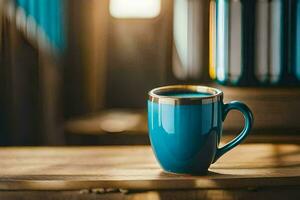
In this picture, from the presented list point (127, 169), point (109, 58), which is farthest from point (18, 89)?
point (127, 169)

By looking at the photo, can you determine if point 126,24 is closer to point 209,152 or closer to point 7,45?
point 7,45

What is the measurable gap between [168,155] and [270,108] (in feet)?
3.04

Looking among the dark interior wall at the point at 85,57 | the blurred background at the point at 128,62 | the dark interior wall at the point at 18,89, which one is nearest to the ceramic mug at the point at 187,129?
the blurred background at the point at 128,62

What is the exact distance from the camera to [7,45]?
2.52 metres

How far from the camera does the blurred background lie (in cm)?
216

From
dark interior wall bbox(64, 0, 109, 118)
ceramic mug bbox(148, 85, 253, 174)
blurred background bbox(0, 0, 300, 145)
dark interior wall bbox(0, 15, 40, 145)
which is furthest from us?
dark interior wall bbox(64, 0, 109, 118)

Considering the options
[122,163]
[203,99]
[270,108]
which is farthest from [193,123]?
[270,108]

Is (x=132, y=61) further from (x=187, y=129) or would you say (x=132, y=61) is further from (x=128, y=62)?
(x=187, y=129)

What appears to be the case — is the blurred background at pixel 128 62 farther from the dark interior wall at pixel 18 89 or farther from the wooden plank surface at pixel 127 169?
the wooden plank surface at pixel 127 169

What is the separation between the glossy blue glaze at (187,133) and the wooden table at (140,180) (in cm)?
3

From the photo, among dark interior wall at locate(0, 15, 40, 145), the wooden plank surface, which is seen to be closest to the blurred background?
dark interior wall at locate(0, 15, 40, 145)

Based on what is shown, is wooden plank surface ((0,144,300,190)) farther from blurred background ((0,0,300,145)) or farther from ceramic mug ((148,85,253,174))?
blurred background ((0,0,300,145))

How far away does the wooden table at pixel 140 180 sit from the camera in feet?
4.16

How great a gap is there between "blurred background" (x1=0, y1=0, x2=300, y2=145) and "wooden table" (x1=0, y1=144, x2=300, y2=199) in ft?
2.41
